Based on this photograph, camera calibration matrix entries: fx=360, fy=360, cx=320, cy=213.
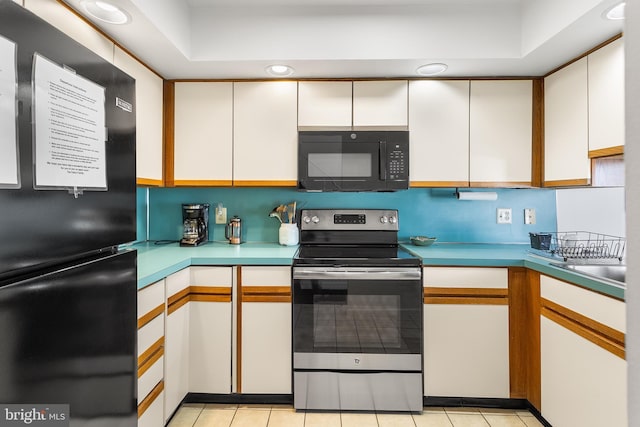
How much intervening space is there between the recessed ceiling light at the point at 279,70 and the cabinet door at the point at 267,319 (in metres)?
1.23

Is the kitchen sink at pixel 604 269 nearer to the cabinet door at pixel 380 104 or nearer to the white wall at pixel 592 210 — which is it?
the white wall at pixel 592 210

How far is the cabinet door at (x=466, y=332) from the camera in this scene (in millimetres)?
2068

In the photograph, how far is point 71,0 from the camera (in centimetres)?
145

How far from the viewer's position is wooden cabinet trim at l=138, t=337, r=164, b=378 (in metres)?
1.54

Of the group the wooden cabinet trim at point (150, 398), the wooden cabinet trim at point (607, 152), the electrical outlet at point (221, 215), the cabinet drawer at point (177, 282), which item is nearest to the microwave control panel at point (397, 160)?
the wooden cabinet trim at point (607, 152)

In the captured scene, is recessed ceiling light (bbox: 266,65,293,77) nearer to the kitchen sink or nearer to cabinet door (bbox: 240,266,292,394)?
cabinet door (bbox: 240,266,292,394)

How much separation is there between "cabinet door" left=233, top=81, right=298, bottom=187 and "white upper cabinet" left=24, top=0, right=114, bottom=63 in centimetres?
83

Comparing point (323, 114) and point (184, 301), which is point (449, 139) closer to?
point (323, 114)

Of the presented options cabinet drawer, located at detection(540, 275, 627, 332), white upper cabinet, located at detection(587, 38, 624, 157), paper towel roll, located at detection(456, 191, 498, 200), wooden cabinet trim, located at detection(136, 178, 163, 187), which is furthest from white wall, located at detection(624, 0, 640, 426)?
paper towel roll, located at detection(456, 191, 498, 200)

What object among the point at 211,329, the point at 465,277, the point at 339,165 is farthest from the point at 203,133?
the point at 465,277

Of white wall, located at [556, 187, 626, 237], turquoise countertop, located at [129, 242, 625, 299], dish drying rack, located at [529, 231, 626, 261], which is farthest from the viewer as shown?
white wall, located at [556, 187, 626, 237]

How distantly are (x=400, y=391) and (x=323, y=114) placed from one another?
177cm

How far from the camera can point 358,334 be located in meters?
2.06

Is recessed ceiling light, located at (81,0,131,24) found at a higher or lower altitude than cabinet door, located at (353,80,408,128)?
higher
